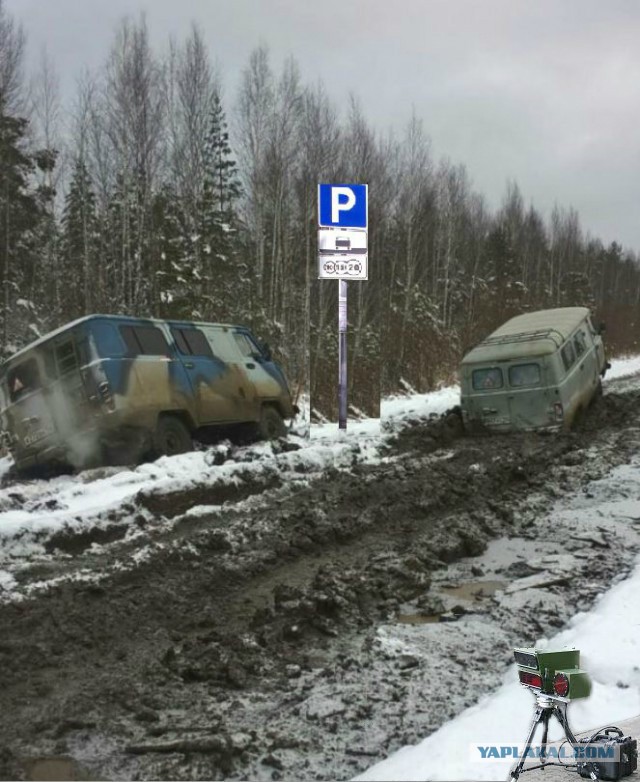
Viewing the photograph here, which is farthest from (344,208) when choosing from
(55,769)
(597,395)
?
(55,769)

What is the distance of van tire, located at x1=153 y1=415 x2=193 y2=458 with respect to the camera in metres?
9.78

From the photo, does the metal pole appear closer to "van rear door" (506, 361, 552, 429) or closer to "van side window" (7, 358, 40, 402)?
"van rear door" (506, 361, 552, 429)

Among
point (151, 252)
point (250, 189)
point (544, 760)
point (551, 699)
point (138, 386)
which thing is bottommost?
point (544, 760)

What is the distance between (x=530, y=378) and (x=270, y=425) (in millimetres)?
4804

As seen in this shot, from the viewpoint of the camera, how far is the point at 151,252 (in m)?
26.8

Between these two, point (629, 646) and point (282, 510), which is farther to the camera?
point (282, 510)

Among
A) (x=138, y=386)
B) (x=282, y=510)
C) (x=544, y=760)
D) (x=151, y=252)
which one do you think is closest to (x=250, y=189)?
(x=151, y=252)

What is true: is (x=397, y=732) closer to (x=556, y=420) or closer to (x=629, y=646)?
(x=629, y=646)

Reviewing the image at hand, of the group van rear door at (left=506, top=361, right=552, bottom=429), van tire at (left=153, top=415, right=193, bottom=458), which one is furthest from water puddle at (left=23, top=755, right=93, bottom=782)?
van rear door at (left=506, top=361, right=552, bottom=429)

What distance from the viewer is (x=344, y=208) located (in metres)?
11.0

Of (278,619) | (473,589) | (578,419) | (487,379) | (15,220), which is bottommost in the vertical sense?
Answer: (473,589)

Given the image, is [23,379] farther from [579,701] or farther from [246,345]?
[579,701]

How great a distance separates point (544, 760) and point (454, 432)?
12055mm

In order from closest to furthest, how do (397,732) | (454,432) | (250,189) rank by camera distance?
(397,732) → (454,432) → (250,189)
